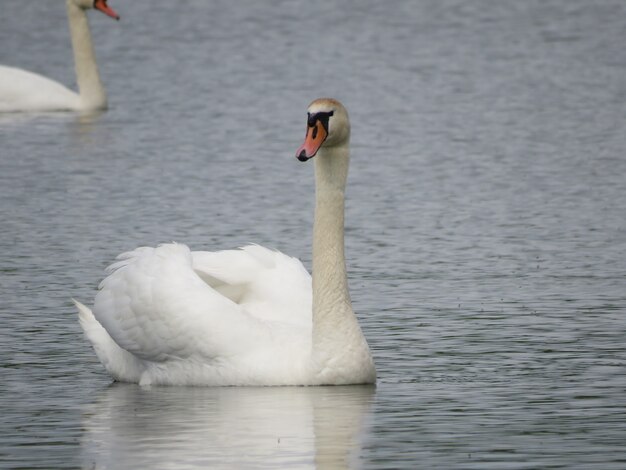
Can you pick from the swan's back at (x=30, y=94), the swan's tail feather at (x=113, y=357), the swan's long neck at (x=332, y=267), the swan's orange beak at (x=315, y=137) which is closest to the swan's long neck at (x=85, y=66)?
the swan's back at (x=30, y=94)

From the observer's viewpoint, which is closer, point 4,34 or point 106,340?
point 106,340

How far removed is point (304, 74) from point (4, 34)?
8.01m

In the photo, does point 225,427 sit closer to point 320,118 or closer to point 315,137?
point 315,137

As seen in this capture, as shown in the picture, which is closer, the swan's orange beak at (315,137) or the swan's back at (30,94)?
the swan's orange beak at (315,137)

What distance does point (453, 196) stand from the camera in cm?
1739

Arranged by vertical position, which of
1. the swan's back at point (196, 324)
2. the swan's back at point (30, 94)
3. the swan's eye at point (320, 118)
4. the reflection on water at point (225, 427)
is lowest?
the reflection on water at point (225, 427)

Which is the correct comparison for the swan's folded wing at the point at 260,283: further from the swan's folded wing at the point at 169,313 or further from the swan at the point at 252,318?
the swan's folded wing at the point at 169,313

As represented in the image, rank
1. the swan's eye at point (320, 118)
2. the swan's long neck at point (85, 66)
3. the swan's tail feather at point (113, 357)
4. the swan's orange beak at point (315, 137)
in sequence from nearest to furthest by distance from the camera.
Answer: the swan's orange beak at point (315, 137) → the swan's eye at point (320, 118) → the swan's tail feather at point (113, 357) → the swan's long neck at point (85, 66)

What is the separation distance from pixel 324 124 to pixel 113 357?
1.89m

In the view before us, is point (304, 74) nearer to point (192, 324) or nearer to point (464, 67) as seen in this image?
point (464, 67)

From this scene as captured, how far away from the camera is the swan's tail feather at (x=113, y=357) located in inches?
434

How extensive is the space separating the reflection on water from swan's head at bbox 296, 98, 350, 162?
1.28 metres

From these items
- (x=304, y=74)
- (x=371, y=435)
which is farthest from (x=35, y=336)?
(x=304, y=74)

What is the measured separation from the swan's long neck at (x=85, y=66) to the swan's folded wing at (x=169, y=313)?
1361 centimetres
